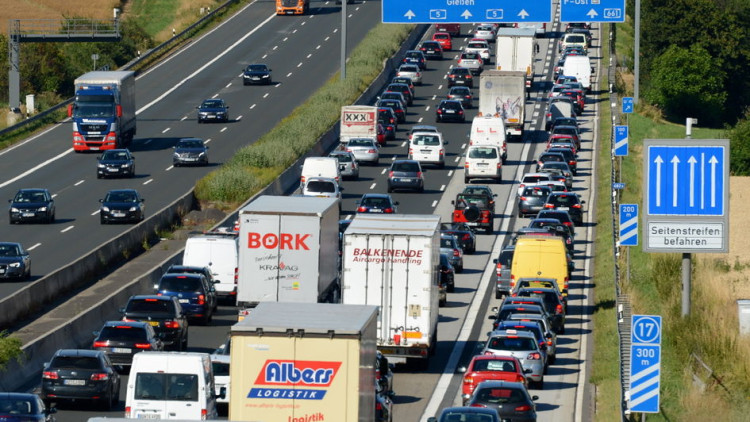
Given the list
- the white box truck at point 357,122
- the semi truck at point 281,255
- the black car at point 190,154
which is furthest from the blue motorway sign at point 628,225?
the white box truck at point 357,122

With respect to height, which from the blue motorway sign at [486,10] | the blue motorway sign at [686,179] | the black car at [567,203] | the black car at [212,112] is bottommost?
the black car at [567,203]

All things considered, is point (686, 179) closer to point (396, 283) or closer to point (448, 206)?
point (396, 283)

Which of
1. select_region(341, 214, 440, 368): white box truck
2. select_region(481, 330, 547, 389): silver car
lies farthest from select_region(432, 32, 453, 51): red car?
select_region(481, 330, 547, 389): silver car

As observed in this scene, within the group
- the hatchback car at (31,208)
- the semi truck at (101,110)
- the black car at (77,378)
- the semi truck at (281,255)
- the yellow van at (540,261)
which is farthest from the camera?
the semi truck at (101,110)

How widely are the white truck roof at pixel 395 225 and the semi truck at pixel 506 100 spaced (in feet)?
134

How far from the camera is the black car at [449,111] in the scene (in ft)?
276

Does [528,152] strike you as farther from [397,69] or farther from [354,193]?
[397,69]

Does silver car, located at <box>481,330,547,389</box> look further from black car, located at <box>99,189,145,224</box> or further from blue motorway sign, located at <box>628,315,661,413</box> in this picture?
black car, located at <box>99,189,145,224</box>

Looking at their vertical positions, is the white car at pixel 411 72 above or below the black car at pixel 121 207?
above

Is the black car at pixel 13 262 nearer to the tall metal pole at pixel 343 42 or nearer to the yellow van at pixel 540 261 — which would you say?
the yellow van at pixel 540 261

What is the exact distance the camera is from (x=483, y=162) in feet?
222

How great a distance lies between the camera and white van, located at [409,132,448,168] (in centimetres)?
7150

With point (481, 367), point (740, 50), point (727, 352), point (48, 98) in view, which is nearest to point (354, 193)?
point (727, 352)

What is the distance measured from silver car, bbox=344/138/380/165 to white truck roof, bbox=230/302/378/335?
46508 mm
